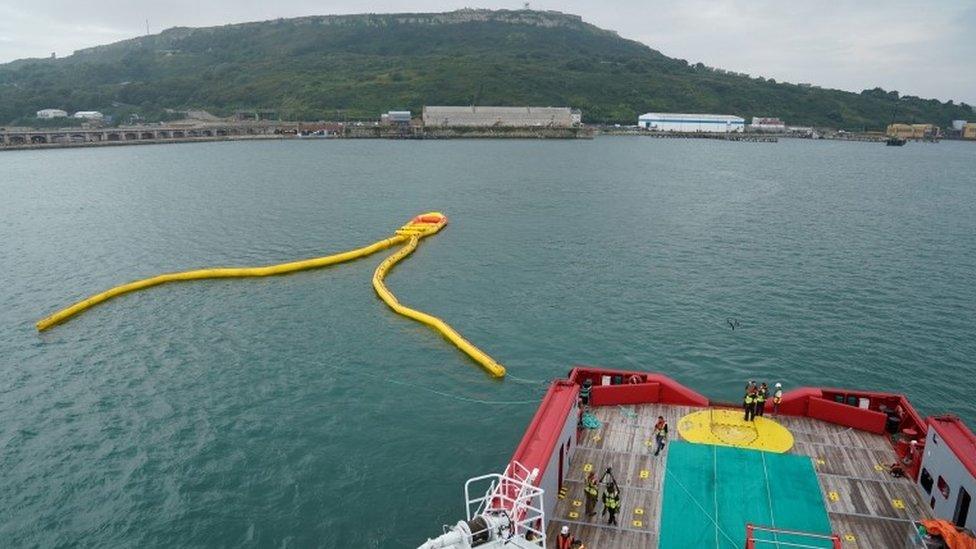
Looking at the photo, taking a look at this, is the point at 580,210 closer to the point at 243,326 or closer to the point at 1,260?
the point at 243,326

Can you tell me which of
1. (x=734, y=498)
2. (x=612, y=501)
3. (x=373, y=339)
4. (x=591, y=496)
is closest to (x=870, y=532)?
(x=734, y=498)

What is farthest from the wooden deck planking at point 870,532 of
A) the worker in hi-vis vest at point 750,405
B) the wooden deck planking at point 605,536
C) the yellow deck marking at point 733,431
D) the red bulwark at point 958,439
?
the wooden deck planking at point 605,536

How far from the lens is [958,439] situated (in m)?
20.2

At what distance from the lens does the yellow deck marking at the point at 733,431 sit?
24781 mm

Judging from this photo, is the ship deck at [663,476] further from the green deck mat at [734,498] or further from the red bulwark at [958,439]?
the red bulwark at [958,439]

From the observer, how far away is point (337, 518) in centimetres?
2628

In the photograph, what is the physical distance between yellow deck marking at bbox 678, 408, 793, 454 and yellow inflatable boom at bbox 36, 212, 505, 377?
50.0 feet

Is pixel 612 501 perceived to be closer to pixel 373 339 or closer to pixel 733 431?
pixel 733 431

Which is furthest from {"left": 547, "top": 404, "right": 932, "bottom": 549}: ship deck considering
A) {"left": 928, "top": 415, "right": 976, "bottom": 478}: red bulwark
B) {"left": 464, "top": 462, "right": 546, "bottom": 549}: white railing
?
{"left": 928, "top": 415, "right": 976, "bottom": 478}: red bulwark

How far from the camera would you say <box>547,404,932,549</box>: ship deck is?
65.0 feet

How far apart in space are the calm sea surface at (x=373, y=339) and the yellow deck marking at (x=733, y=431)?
31.3 ft

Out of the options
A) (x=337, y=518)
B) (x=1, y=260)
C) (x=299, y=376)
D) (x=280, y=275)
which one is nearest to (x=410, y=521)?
(x=337, y=518)

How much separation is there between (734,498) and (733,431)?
473 cm

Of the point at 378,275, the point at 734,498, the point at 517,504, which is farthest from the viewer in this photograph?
the point at 378,275
